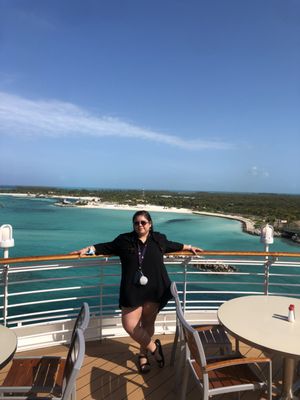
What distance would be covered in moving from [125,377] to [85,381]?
30cm

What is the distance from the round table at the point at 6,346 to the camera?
1640 mm

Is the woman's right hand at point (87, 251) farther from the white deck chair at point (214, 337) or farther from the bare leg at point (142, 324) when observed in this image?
the white deck chair at point (214, 337)

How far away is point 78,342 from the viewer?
1.48 metres

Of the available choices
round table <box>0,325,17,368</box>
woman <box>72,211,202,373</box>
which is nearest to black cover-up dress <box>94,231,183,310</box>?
woman <box>72,211,202,373</box>

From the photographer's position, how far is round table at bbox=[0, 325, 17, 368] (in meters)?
1.64

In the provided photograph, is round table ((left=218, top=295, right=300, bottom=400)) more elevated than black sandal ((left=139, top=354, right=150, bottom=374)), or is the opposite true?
round table ((left=218, top=295, right=300, bottom=400))

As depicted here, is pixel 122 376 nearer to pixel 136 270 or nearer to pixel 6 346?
pixel 136 270

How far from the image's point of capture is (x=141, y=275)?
252 centimetres

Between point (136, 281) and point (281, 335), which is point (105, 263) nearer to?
point (136, 281)

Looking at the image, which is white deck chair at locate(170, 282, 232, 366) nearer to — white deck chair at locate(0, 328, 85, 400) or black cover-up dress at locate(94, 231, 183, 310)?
black cover-up dress at locate(94, 231, 183, 310)

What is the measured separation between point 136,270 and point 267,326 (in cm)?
98

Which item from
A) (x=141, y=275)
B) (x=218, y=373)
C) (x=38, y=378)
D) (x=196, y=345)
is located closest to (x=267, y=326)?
(x=218, y=373)

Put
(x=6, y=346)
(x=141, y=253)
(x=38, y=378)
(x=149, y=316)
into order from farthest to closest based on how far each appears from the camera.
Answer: (x=149, y=316) → (x=141, y=253) → (x=38, y=378) → (x=6, y=346)

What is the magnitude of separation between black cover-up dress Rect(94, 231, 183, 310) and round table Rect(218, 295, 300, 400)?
1.65 feet
